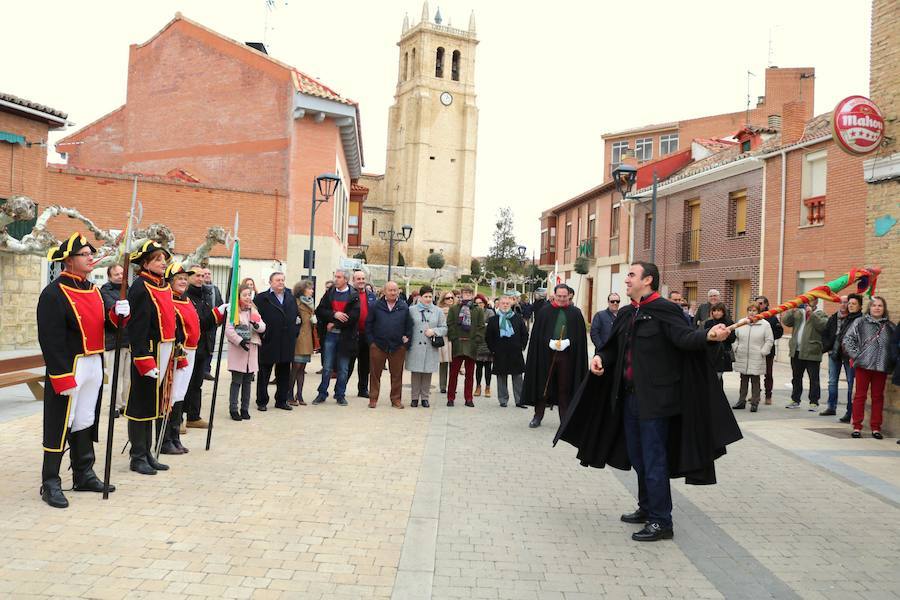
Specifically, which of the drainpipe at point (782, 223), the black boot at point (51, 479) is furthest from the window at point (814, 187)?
the black boot at point (51, 479)

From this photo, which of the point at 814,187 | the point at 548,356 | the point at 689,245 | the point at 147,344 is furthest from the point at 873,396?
the point at 689,245

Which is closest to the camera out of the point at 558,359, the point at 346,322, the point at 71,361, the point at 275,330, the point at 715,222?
the point at 71,361

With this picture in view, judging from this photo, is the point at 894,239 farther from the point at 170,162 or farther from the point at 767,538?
the point at 170,162

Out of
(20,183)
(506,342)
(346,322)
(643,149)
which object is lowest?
(506,342)

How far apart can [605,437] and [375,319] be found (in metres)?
6.04

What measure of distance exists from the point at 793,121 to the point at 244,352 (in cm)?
2019

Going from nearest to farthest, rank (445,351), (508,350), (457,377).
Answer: (508,350), (457,377), (445,351)

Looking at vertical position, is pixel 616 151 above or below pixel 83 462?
above

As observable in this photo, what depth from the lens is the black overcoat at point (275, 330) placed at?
10250mm

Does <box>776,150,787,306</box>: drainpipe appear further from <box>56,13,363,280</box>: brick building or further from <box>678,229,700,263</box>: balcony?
<box>56,13,363,280</box>: brick building

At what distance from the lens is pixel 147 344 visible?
641 cm

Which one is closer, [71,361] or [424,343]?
[71,361]

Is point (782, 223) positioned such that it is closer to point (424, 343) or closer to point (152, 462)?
point (424, 343)

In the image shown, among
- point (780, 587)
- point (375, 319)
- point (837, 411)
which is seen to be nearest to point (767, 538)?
point (780, 587)
